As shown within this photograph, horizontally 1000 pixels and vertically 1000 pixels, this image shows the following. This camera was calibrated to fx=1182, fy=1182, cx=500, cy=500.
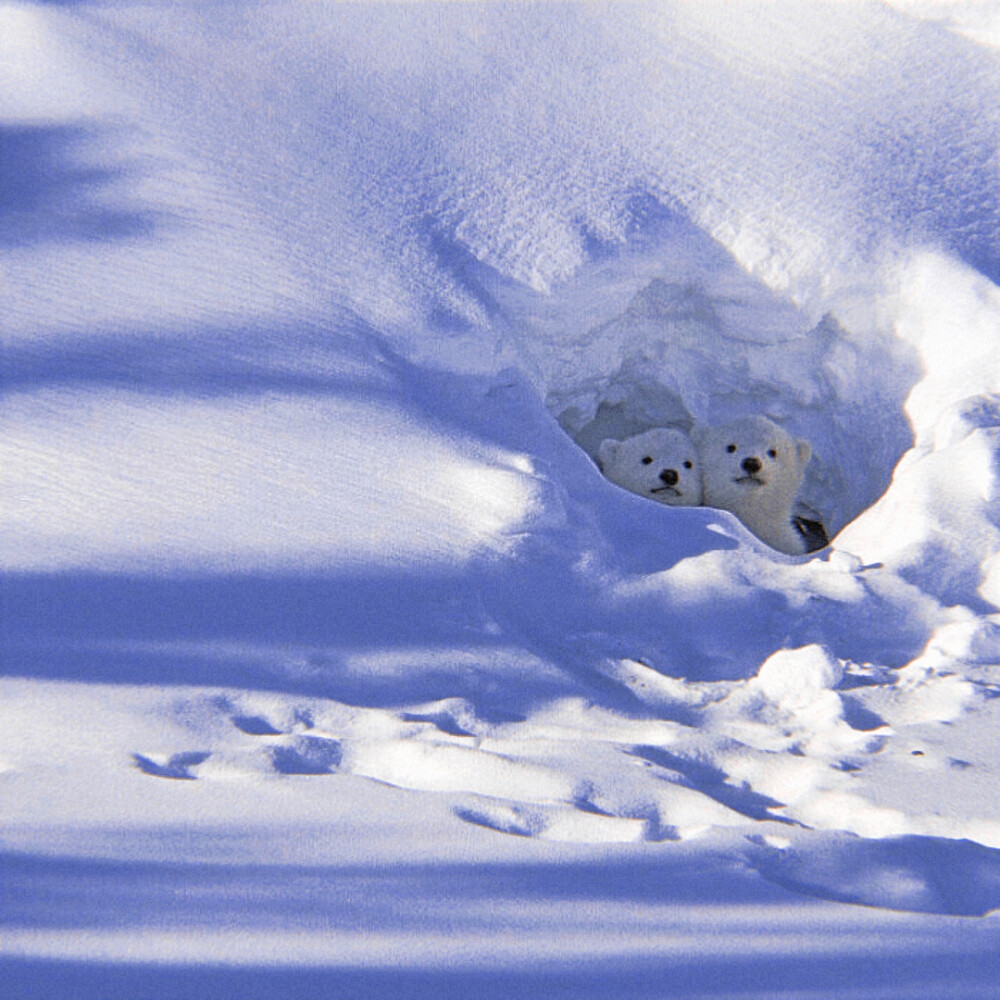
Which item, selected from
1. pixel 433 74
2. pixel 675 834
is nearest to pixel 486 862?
pixel 675 834

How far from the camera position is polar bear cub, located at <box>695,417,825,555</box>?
4.10 m

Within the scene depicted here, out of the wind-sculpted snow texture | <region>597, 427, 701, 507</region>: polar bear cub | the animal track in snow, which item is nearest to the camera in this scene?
the wind-sculpted snow texture

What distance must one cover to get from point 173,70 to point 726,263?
192 centimetres

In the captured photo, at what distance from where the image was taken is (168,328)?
3156 mm

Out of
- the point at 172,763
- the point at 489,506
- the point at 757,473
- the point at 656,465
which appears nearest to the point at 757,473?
the point at 757,473

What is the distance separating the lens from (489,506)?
2920mm

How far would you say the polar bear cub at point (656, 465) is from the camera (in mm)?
4062

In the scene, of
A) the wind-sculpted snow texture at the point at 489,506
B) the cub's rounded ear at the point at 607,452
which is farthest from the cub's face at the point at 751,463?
the cub's rounded ear at the point at 607,452

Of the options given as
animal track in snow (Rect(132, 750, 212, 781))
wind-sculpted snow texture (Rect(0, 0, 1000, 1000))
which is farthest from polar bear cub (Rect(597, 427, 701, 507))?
animal track in snow (Rect(132, 750, 212, 781))

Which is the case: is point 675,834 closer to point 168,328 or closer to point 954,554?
point 954,554

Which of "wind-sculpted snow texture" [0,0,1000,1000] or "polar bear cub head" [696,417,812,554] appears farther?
"polar bear cub head" [696,417,812,554]

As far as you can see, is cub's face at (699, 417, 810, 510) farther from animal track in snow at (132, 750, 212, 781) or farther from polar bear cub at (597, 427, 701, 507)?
animal track in snow at (132, 750, 212, 781)

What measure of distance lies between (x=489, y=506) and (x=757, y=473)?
1.49m

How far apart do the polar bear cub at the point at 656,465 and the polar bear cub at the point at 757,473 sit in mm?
88
